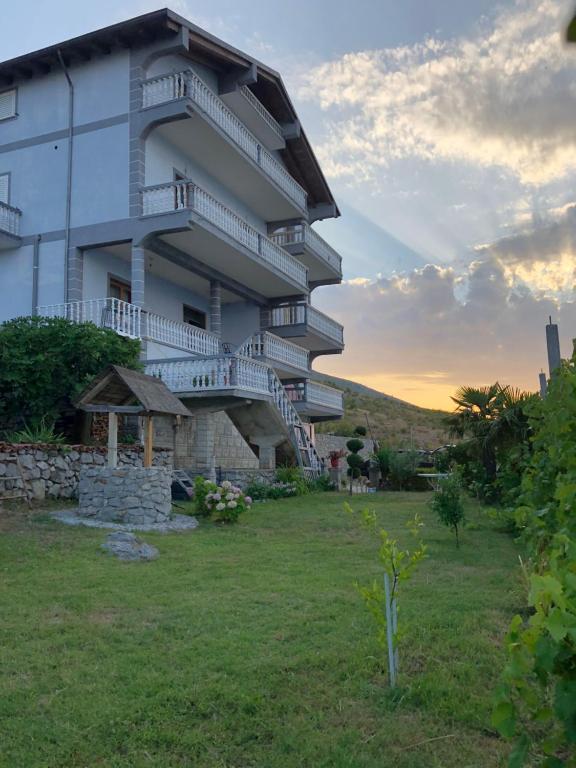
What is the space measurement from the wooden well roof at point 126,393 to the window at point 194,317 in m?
9.69

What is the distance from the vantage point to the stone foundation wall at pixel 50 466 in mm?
10625

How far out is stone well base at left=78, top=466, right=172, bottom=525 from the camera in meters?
10.3

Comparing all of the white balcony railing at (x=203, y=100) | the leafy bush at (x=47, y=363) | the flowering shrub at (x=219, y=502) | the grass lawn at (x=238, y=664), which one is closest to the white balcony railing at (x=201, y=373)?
the leafy bush at (x=47, y=363)

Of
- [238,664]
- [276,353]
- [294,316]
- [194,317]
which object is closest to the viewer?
[238,664]

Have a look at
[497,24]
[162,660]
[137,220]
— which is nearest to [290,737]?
[162,660]

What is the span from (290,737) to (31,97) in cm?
1914

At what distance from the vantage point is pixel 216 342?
1950 centimetres

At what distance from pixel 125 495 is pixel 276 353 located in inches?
472

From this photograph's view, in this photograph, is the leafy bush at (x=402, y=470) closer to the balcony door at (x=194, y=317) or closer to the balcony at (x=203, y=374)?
the balcony at (x=203, y=374)

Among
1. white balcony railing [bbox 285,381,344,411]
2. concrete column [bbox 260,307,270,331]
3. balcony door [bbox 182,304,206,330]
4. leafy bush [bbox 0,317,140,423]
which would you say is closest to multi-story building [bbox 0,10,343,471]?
balcony door [bbox 182,304,206,330]

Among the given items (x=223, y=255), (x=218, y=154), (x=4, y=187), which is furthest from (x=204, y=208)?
(x=4, y=187)

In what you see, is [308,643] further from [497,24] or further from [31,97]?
[31,97]

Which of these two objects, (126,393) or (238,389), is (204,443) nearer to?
(238,389)

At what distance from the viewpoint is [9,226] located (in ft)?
57.1
